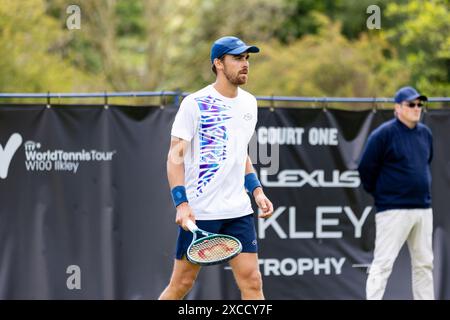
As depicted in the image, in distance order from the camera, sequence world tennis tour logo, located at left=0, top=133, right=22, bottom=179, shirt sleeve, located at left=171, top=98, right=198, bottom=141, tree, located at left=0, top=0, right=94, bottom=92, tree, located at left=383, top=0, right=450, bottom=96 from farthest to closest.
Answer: tree, located at left=0, top=0, right=94, bottom=92 → tree, located at left=383, top=0, right=450, bottom=96 → world tennis tour logo, located at left=0, top=133, right=22, bottom=179 → shirt sleeve, located at left=171, top=98, right=198, bottom=141

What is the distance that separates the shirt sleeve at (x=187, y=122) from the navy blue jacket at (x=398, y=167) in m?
2.49

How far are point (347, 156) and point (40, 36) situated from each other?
49.1 ft

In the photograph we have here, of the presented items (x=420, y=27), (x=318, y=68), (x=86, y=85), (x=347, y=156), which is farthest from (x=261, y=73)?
(x=347, y=156)

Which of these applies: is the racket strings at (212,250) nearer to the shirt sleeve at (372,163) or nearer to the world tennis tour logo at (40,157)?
the shirt sleeve at (372,163)

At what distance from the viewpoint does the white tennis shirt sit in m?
7.36

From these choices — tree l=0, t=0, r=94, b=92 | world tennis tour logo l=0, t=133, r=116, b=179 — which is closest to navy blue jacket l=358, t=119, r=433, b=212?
world tennis tour logo l=0, t=133, r=116, b=179

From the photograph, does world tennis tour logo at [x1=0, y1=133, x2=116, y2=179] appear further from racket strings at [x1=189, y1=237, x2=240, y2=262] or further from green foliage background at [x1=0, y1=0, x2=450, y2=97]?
green foliage background at [x1=0, y1=0, x2=450, y2=97]

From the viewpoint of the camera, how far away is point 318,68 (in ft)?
85.1

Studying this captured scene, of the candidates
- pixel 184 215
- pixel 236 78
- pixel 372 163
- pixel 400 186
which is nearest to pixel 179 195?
pixel 184 215

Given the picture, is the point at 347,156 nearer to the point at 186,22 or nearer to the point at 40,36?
the point at 40,36

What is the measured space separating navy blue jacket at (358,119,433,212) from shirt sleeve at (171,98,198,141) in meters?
2.49

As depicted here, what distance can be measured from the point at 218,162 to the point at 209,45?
2465cm

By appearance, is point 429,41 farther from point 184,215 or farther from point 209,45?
point 184,215

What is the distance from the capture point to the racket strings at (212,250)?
23.0 feet
